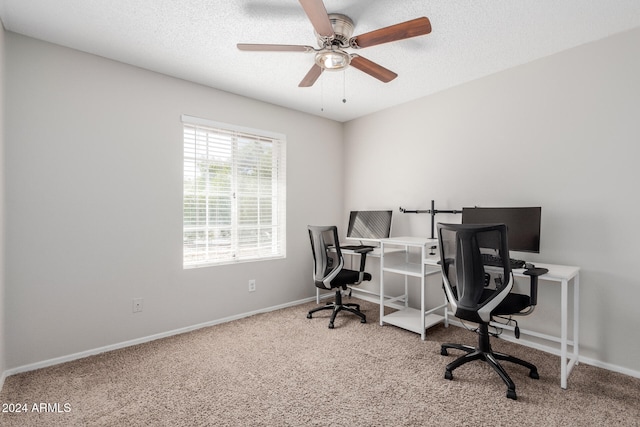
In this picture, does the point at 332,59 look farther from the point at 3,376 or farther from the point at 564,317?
the point at 3,376

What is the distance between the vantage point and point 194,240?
3256 millimetres

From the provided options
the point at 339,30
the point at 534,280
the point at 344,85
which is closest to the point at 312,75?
the point at 339,30

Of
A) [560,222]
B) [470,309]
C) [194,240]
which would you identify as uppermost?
[560,222]

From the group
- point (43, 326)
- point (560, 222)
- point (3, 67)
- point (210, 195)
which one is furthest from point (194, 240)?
point (560, 222)

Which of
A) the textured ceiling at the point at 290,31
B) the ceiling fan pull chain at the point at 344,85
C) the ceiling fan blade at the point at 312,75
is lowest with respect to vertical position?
the ceiling fan blade at the point at 312,75

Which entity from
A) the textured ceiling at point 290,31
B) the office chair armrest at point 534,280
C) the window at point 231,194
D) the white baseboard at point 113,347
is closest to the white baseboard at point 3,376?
the white baseboard at point 113,347

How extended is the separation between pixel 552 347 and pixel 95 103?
4.43 m

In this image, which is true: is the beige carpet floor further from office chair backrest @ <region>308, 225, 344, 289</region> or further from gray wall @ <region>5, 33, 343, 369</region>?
office chair backrest @ <region>308, 225, 344, 289</region>

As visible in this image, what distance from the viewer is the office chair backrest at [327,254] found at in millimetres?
3275

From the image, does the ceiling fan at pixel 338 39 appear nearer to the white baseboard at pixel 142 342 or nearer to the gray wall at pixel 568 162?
the gray wall at pixel 568 162

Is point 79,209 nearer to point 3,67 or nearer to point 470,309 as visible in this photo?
point 3,67

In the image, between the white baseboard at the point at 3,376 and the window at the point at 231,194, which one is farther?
the window at the point at 231,194

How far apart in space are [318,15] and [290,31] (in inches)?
26.5

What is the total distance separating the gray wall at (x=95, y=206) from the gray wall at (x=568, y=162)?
8.19ft
